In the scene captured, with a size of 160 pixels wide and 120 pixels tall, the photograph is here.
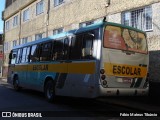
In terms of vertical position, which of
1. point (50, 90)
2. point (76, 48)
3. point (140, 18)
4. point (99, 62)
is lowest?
point (50, 90)

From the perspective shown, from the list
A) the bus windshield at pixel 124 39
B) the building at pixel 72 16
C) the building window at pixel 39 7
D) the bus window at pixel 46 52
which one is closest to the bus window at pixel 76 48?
the bus windshield at pixel 124 39

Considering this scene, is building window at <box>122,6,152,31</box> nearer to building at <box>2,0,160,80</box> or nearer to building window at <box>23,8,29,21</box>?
building at <box>2,0,160,80</box>

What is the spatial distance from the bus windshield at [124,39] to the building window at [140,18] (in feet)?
12.6

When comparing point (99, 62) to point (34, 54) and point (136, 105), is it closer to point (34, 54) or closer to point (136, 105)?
point (136, 105)

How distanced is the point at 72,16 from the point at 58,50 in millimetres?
10585

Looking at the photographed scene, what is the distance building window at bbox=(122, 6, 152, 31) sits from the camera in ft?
53.0

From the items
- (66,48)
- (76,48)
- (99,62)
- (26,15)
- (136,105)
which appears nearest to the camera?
(99,62)

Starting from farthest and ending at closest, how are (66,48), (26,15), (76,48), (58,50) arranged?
1. (26,15)
2. (58,50)
3. (66,48)
4. (76,48)

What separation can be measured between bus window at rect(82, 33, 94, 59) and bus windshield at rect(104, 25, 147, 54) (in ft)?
1.86

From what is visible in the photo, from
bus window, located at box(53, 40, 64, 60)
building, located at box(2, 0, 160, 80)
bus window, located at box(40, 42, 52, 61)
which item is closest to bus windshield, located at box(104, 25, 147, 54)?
bus window, located at box(53, 40, 64, 60)

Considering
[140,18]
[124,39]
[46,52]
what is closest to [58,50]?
[46,52]

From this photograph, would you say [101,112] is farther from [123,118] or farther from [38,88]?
[38,88]

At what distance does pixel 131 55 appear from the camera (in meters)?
11.8

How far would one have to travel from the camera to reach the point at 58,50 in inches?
545
